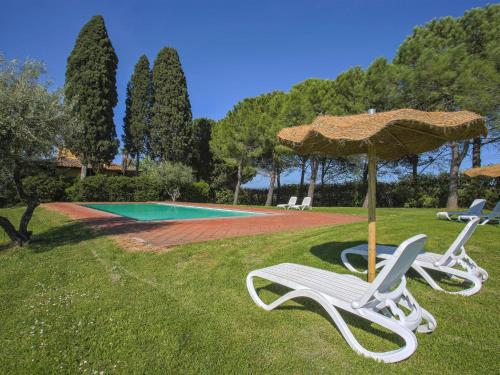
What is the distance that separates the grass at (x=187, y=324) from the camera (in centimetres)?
215

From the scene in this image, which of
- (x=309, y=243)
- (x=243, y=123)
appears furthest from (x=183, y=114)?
(x=309, y=243)

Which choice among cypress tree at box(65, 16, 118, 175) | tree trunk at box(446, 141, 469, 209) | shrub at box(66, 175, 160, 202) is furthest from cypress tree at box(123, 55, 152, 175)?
tree trunk at box(446, 141, 469, 209)

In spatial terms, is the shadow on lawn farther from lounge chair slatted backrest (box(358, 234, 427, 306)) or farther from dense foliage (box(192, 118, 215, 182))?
dense foliage (box(192, 118, 215, 182))

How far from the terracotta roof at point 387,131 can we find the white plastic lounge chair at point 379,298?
107 centimetres

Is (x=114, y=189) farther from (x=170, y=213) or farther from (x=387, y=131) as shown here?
(x=387, y=131)

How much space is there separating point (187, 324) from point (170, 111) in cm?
2469

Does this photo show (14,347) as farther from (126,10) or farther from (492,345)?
→ (126,10)

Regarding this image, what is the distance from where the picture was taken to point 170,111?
82.4 feet

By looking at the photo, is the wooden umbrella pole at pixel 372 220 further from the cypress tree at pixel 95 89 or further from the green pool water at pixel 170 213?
the cypress tree at pixel 95 89

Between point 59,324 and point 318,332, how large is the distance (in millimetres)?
2445

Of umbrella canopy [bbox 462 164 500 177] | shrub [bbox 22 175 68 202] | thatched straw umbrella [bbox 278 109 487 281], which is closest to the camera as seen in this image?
thatched straw umbrella [bbox 278 109 487 281]

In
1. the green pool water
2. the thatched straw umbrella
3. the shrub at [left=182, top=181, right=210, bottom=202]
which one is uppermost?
the thatched straw umbrella

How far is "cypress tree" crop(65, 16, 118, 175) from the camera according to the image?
22094 mm

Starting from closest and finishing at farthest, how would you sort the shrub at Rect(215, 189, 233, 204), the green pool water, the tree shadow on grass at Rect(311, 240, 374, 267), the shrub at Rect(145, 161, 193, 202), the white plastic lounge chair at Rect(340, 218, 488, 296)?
1. the white plastic lounge chair at Rect(340, 218, 488, 296)
2. the tree shadow on grass at Rect(311, 240, 374, 267)
3. the green pool water
4. the shrub at Rect(145, 161, 193, 202)
5. the shrub at Rect(215, 189, 233, 204)
